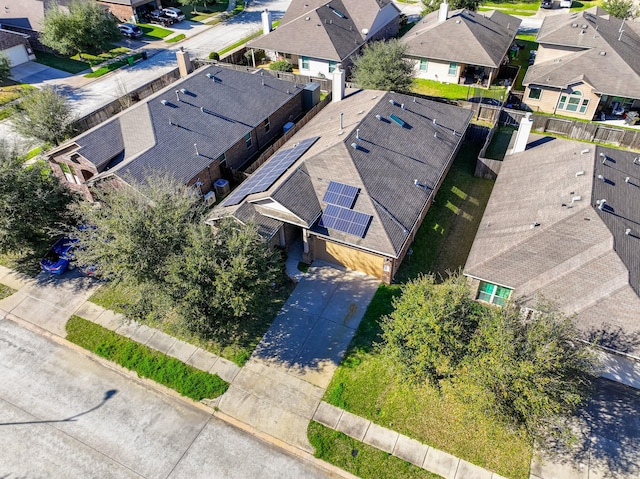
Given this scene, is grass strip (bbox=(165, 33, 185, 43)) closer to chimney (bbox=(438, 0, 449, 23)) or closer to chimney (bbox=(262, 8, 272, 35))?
chimney (bbox=(262, 8, 272, 35))

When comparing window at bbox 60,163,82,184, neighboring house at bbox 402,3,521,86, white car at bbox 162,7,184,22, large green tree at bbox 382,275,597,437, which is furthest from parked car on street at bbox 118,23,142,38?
large green tree at bbox 382,275,597,437

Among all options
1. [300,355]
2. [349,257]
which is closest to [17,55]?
[349,257]

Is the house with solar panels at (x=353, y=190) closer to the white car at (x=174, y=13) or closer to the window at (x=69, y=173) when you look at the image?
the window at (x=69, y=173)

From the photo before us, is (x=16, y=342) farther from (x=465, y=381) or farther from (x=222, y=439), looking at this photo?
(x=465, y=381)

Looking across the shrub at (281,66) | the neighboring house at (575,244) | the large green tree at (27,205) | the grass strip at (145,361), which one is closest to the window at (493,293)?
the neighboring house at (575,244)

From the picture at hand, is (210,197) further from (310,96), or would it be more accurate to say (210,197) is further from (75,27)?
(75,27)

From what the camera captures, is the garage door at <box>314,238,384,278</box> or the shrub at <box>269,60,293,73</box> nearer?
the garage door at <box>314,238,384,278</box>
